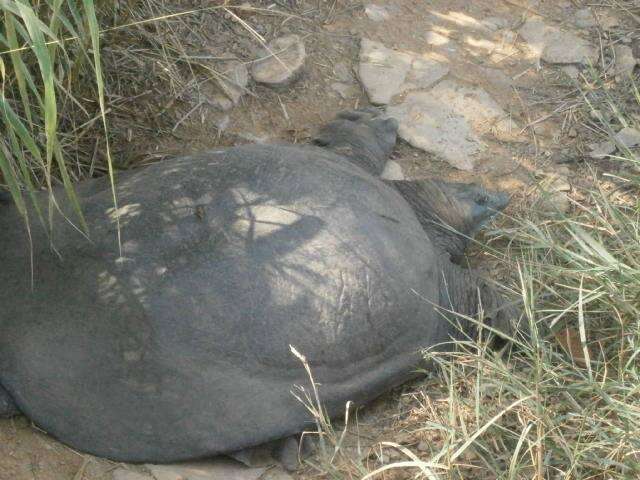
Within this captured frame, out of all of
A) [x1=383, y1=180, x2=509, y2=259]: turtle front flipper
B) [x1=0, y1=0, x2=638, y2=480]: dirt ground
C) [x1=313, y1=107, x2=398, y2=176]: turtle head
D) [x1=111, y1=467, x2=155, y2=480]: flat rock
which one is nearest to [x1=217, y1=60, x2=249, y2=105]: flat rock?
[x1=0, y1=0, x2=638, y2=480]: dirt ground

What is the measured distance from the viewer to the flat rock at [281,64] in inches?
177

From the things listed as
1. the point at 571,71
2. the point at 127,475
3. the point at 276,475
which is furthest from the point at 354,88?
the point at 127,475

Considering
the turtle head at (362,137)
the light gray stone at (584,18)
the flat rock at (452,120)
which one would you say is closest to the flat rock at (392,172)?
the turtle head at (362,137)

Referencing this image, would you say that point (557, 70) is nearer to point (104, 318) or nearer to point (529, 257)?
point (529, 257)

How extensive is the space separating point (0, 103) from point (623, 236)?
2.20 metres

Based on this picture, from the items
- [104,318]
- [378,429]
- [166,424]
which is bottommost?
[378,429]

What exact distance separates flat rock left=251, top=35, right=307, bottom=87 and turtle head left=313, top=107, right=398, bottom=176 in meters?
0.34

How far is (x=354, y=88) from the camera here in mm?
4672

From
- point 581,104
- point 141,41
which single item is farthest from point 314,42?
point 581,104

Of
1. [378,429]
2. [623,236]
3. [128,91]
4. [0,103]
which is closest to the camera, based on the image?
[0,103]

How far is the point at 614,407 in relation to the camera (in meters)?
2.62

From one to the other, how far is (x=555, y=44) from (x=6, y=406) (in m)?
3.47

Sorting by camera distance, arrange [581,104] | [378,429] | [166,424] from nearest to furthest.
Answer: [166,424]
[378,429]
[581,104]

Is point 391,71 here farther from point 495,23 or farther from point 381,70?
point 495,23
